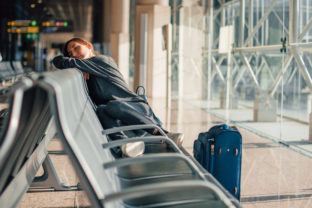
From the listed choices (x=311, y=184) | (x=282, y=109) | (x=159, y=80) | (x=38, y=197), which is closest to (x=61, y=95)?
(x=38, y=197)

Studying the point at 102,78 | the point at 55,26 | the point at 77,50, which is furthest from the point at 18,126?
the point at 55,26

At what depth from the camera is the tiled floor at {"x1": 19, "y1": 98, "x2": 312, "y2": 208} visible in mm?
Answer: 3178

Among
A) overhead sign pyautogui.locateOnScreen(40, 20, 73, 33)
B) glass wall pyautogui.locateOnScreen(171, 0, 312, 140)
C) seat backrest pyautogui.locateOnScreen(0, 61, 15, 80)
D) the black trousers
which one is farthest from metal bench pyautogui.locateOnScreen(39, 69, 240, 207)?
overhead sign pyautogui.locateOnScreen(40, 20, 73, 33)

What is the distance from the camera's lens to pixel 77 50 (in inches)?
157

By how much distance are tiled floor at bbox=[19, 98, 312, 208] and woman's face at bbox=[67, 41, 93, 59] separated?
1.06m

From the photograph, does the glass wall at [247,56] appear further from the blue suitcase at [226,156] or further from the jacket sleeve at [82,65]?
the blue suitcase at [226,156]

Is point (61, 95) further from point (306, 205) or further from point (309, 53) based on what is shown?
point (309, 53)

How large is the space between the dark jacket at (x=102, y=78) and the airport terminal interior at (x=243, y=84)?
0.78 metres

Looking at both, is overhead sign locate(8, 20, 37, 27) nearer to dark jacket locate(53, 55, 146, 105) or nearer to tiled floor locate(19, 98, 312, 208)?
tiled floor locate(19, 98, 312, 208)

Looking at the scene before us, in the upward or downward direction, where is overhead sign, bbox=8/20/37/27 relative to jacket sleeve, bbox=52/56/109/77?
upward

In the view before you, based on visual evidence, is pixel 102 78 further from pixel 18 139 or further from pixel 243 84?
pixel 243 84

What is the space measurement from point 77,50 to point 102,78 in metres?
0.40

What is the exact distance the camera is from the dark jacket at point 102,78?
3687mm

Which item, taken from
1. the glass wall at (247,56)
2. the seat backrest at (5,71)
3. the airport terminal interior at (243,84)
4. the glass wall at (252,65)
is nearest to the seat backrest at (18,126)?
the airport terminal interior at (243,84)
